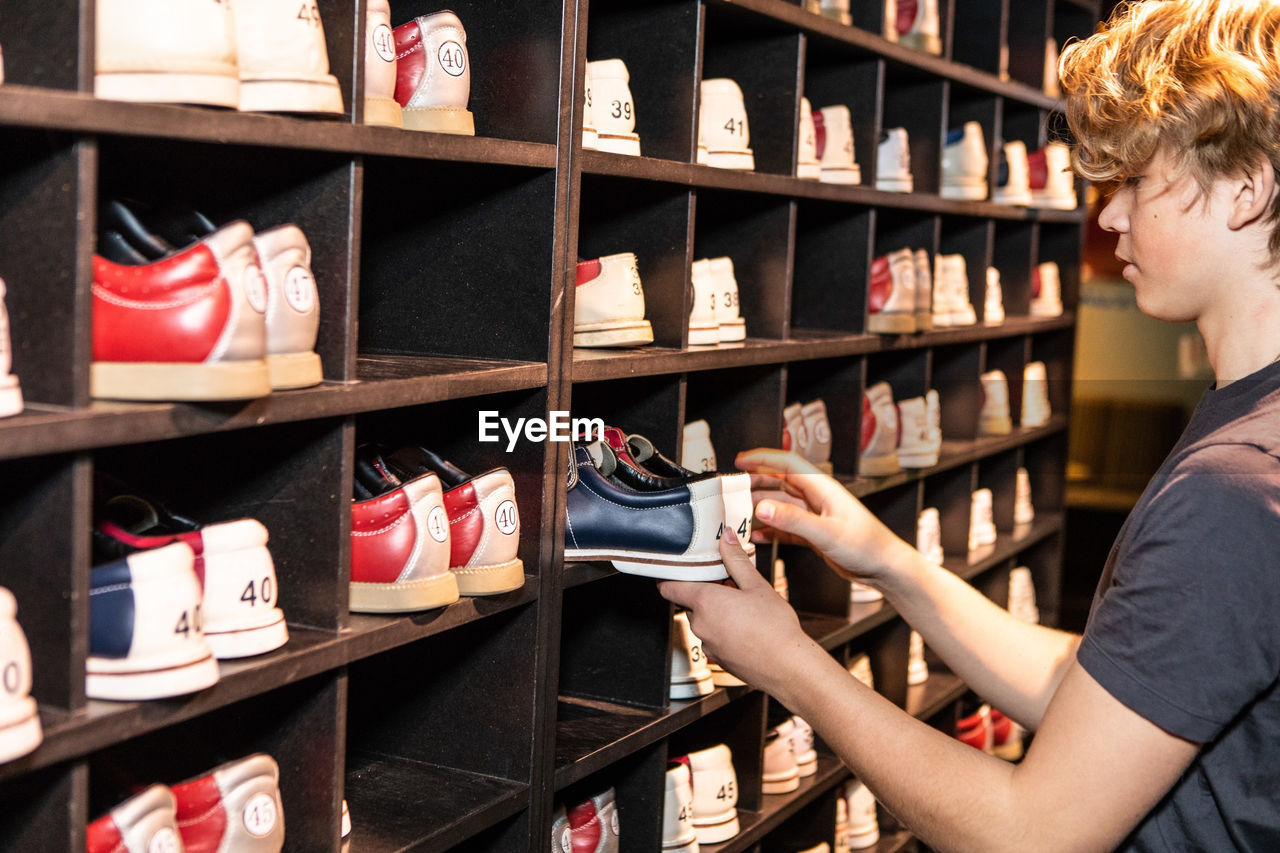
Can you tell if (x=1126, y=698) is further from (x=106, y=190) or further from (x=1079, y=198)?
(x=1079, y=198)

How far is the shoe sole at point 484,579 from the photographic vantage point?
5.20 feet

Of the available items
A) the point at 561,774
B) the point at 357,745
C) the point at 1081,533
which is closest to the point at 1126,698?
the point at 561,774

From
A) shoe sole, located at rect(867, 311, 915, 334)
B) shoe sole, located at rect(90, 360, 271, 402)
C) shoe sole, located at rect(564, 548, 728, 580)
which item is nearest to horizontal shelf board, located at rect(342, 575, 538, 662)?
shoe sole, located at rect(564, 548, 728, 580)

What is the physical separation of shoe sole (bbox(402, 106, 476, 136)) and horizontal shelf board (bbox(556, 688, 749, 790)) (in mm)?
836

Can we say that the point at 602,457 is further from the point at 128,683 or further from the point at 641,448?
the point at 128,683

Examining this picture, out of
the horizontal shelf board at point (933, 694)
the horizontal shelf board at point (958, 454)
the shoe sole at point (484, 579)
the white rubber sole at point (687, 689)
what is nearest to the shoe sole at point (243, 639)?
the shoe sole at point (484, 579)

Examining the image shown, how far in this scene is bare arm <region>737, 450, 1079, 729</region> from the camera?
1.73m

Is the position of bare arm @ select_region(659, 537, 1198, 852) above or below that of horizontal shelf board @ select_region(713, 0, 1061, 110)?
below

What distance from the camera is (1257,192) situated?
1278 millimetres

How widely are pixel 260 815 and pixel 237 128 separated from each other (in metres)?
0.68

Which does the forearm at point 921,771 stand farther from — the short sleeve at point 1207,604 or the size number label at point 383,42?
the size number label at point 383,42

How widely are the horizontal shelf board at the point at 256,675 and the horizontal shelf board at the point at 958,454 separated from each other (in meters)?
1.14

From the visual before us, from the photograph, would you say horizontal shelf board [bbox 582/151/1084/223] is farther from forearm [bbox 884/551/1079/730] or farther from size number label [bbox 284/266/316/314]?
forearm [bbox 884/551/1079/730]

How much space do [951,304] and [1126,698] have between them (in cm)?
198
